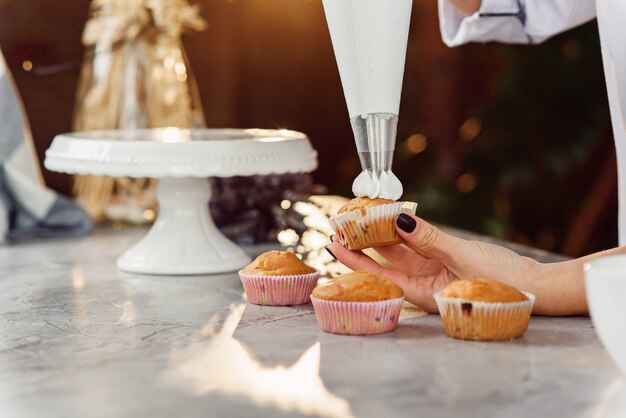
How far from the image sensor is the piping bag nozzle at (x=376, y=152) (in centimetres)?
115

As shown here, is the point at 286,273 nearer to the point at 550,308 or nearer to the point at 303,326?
the point at 303,326

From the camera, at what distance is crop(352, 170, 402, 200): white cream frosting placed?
3.85 ft

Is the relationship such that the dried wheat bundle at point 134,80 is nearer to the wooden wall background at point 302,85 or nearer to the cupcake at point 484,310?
the cupcake at point 484,310

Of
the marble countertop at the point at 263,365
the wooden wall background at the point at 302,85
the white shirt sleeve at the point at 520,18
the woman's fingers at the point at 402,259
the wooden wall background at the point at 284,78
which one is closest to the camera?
the marble countertop at the point at 263,365

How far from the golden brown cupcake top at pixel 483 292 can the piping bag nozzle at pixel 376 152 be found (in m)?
0.16

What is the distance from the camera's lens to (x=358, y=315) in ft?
3.57

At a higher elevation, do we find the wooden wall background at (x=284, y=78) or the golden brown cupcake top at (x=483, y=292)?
the golden brown cupcake top at (x=483, y=292)

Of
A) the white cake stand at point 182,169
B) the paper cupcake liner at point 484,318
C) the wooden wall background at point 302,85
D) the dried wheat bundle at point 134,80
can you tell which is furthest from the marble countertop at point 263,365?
the wooden wall background at point 302,85

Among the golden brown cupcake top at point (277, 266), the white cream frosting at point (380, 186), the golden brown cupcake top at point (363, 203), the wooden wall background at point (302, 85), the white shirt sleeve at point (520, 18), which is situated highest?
the white shirt sleeve at point (520, 18)

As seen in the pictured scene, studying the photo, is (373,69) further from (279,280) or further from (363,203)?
(279,280)

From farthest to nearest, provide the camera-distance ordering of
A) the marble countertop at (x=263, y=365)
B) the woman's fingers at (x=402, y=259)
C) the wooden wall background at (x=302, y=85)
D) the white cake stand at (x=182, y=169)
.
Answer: the wooden wall background at (x=302, y=85)
the white cake stand at (x=182, y=169)
the woman's fingers at (x=402, y=259)
the marble countertop at (x=263, y=365)

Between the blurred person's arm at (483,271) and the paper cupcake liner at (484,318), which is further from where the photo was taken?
the blurred person's arm at (483,271)

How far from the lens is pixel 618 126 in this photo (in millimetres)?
1587

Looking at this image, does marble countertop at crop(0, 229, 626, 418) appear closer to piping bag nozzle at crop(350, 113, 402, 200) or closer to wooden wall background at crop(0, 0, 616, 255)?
piping bag nozzle at crop(350, 113, 402, 200)
